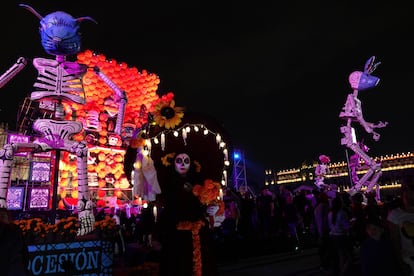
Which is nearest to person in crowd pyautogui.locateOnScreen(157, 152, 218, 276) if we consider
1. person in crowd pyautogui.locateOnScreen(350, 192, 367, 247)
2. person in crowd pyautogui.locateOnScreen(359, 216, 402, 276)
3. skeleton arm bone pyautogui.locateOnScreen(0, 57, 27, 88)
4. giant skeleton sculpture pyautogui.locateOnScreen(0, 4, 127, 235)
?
person in crowd pyautogui.locateOnScreen(359, 216, 402, 276)

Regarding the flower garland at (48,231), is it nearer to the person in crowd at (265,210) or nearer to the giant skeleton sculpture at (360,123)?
the person in crowd at (265,210)

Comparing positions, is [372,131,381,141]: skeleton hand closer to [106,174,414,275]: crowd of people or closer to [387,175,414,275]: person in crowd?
[106,174,414,275]: crowd of people

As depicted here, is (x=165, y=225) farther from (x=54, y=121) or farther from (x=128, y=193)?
(x=128, y=193)

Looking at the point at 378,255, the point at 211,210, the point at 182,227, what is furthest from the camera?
the point at 211,210

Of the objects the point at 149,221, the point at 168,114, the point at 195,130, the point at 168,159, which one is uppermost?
the point at 168,114

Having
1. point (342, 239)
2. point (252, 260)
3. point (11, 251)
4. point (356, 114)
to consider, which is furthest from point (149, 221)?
point (356, 114)

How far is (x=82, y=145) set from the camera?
1029cm

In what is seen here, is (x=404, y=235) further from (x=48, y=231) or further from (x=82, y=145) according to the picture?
(x=82, y=145)

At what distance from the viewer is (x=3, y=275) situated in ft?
7.84

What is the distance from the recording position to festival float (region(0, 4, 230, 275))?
4930 millimetres

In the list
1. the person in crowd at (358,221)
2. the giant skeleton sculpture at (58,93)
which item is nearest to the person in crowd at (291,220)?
the person in crowd at (358,221)

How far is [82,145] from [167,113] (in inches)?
244

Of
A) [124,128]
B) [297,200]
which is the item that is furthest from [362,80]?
[124,128]

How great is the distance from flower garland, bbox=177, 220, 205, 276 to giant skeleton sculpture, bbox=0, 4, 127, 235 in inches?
188
